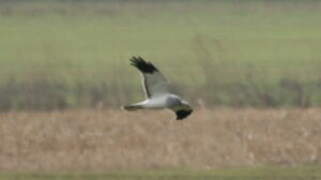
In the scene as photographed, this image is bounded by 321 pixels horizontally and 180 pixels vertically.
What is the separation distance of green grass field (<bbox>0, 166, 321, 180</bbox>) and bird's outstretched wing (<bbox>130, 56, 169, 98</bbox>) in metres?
4.52

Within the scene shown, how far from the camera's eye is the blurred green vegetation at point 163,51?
3528 centimetres

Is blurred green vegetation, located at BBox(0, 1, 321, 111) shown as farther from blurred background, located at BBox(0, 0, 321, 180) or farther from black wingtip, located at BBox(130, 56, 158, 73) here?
black wingtip, located at BBox(130, 56, 158, 73)

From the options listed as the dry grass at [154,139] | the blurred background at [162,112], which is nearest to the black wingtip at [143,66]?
the blurred background at [162,112]

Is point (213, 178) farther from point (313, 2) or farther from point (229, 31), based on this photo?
point (313, 2)

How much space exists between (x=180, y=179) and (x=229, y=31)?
30.0 m

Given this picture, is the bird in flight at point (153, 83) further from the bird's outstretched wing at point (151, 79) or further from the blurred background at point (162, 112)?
the blurred background at point (162, 112)

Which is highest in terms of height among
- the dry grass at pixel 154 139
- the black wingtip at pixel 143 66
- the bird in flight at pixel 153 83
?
the black wingtip at pixel 143 66

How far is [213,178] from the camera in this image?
26.9 meters

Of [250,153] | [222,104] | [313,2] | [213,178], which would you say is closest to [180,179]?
[213,178]

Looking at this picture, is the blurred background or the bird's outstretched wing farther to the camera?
the blurred background

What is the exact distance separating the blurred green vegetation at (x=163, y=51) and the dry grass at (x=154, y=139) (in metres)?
1.80

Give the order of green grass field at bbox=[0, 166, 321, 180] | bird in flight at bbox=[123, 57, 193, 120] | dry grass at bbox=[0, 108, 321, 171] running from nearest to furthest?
1. bird in flight at bbox=[123, 57, 193, 120]
2. green grass field at bbox=[0, 166, 321, 180]
3. dry grass at bbox=[0, 108, 321, 171]

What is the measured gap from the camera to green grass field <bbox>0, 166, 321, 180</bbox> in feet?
88.3

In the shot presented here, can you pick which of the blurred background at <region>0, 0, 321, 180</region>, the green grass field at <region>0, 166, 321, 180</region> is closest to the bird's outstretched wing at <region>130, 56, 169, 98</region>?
the green grass field at <region>0, 166, 321, 180</region>
